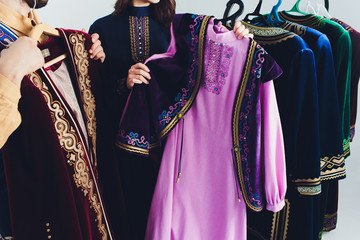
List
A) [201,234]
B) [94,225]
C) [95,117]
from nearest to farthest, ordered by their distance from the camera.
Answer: [94,225]
[95,117]
[201,234]

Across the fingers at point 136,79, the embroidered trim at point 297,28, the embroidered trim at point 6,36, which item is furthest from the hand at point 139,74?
the embroidered trim at point 297,28

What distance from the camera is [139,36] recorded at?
1058 millimetres

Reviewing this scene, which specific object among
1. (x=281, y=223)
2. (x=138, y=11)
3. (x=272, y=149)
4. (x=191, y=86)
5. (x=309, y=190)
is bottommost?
(x=281, y=223)

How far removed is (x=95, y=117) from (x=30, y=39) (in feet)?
1.02

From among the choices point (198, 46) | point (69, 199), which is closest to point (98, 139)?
point (69, 199)

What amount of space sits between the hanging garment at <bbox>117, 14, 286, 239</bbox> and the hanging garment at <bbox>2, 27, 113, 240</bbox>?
201mm

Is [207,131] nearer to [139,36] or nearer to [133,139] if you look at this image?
[133,139]

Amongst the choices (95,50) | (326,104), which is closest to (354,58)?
(326,104)

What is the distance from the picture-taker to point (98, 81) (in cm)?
91

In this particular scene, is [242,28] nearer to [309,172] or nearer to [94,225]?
[309,172]

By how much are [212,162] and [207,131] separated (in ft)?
0.35

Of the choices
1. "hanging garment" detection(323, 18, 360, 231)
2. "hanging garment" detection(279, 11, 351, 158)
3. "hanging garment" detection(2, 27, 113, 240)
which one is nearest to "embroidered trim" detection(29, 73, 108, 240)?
"hanging garment" detection(2, 27, 113, 240)

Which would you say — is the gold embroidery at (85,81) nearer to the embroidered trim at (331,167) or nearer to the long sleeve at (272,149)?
the long sleeve at (272,149)

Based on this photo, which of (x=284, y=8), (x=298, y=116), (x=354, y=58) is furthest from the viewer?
→ (x=284, y=8)
